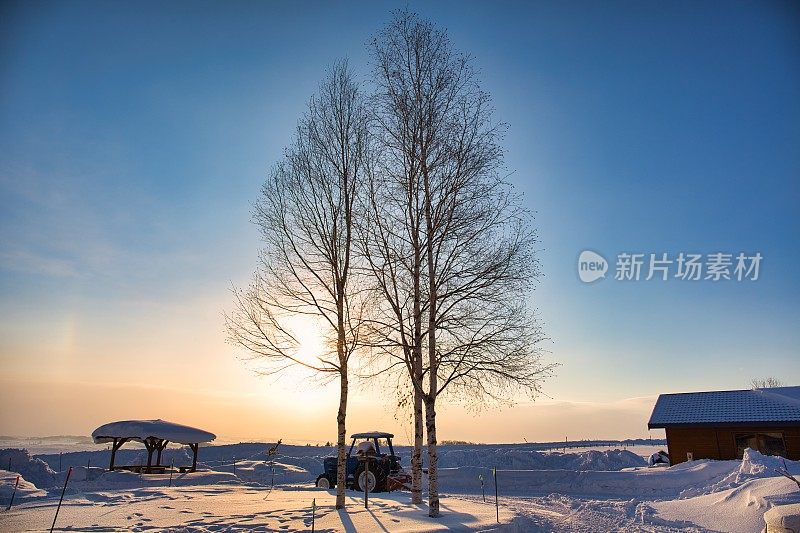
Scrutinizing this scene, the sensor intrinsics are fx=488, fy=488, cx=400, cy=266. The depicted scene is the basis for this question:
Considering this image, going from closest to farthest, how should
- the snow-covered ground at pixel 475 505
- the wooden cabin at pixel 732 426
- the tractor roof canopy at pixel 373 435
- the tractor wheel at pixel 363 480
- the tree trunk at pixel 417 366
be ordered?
the snow-covered ground at pixel 475 505 < the tree trunk at pixel 417 366 < the tractor wheel at pixel 363 480 < the tractor roof canopy at pixel 373 435 < the wooden cabin at pixel 732 426

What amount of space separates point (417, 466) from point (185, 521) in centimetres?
641

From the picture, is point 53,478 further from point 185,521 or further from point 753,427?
point 753,427

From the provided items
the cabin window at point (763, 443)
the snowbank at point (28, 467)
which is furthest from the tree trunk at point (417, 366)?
the snowbank at point (28, 467)

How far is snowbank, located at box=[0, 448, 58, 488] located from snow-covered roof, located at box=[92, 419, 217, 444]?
11.2 ft

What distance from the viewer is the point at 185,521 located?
10.9 meters

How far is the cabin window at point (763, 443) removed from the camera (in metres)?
25.0

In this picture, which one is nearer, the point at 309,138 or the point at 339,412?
the point at 339,412

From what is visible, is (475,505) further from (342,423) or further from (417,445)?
(342,423)

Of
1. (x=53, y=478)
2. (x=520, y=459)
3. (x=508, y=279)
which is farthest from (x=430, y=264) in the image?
(x=520, y=459)

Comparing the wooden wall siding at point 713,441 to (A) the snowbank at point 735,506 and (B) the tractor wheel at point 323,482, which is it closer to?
(A) the snowbank at point 735,506

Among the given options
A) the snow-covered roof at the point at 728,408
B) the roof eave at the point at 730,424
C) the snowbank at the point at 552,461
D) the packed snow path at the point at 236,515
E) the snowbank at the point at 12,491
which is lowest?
the snowbank at the point at 552,461

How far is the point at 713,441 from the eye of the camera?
85.8ft

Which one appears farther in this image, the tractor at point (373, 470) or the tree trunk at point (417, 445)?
the tractor at point (373, 470)

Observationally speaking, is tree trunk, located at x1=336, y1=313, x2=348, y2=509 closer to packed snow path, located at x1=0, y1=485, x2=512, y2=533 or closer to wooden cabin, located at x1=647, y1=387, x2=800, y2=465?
packed snow path, located at x1=0, y1=485, x2=512, y2=533
